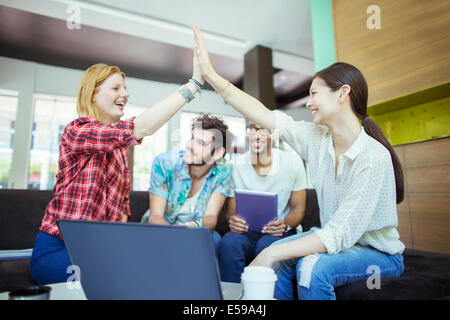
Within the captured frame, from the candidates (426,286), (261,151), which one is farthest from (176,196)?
(426,286)

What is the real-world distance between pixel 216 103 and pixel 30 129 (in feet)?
10.3

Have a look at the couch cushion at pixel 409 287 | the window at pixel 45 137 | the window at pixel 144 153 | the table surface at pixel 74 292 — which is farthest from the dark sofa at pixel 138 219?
the window at pixel 144 153

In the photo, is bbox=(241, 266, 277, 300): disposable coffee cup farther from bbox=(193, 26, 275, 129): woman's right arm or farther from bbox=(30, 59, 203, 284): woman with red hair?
bbox=(193, 26, 275, 129): woman's right arm

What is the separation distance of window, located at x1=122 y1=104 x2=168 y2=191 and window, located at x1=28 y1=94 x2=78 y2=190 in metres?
1.09

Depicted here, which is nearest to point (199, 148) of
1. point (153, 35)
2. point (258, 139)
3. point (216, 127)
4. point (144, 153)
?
point (216, 127)

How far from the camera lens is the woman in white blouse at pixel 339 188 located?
96 cm

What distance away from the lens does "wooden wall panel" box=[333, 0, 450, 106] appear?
6.96 ft

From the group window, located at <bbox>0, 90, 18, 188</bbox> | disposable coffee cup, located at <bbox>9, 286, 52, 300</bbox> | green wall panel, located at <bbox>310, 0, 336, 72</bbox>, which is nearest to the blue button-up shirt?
disposable coffee cup, located at <bbox>9, 286, 52, 300</bbox>

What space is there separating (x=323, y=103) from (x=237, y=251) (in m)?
0.80

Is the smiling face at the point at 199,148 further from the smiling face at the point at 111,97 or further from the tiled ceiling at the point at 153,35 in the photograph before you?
the tiled ceiling at the point at 153,35

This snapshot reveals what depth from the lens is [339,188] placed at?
1.12 meters

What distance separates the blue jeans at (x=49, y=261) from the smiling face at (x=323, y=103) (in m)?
1.02
